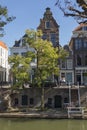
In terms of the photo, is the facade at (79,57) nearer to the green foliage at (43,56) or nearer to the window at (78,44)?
the window at (78,44)

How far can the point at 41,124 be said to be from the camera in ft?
94.8

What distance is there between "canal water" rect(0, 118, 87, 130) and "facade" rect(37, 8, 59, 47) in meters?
19.3

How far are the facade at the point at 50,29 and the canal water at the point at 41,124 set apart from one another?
19.3m

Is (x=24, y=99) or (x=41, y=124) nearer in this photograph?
(x=41, y=124)

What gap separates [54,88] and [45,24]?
41.7ft

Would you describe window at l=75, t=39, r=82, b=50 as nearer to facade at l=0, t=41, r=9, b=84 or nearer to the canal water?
facade at l=0, t=41, r=9, b=84

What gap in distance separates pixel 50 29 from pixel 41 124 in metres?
22.6

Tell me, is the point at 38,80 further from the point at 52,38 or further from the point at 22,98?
the point at 52,38

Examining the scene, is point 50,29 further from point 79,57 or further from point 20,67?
point 20,67

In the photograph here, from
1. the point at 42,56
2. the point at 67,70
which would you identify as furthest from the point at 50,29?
the point at 42,56

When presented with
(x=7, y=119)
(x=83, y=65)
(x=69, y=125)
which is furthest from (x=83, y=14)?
(x=83, y=65)

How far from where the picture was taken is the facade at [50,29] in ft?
157

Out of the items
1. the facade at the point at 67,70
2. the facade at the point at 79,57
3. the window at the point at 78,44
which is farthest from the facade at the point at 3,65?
the window at the point at 78,44

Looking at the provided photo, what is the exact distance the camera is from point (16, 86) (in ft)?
124
